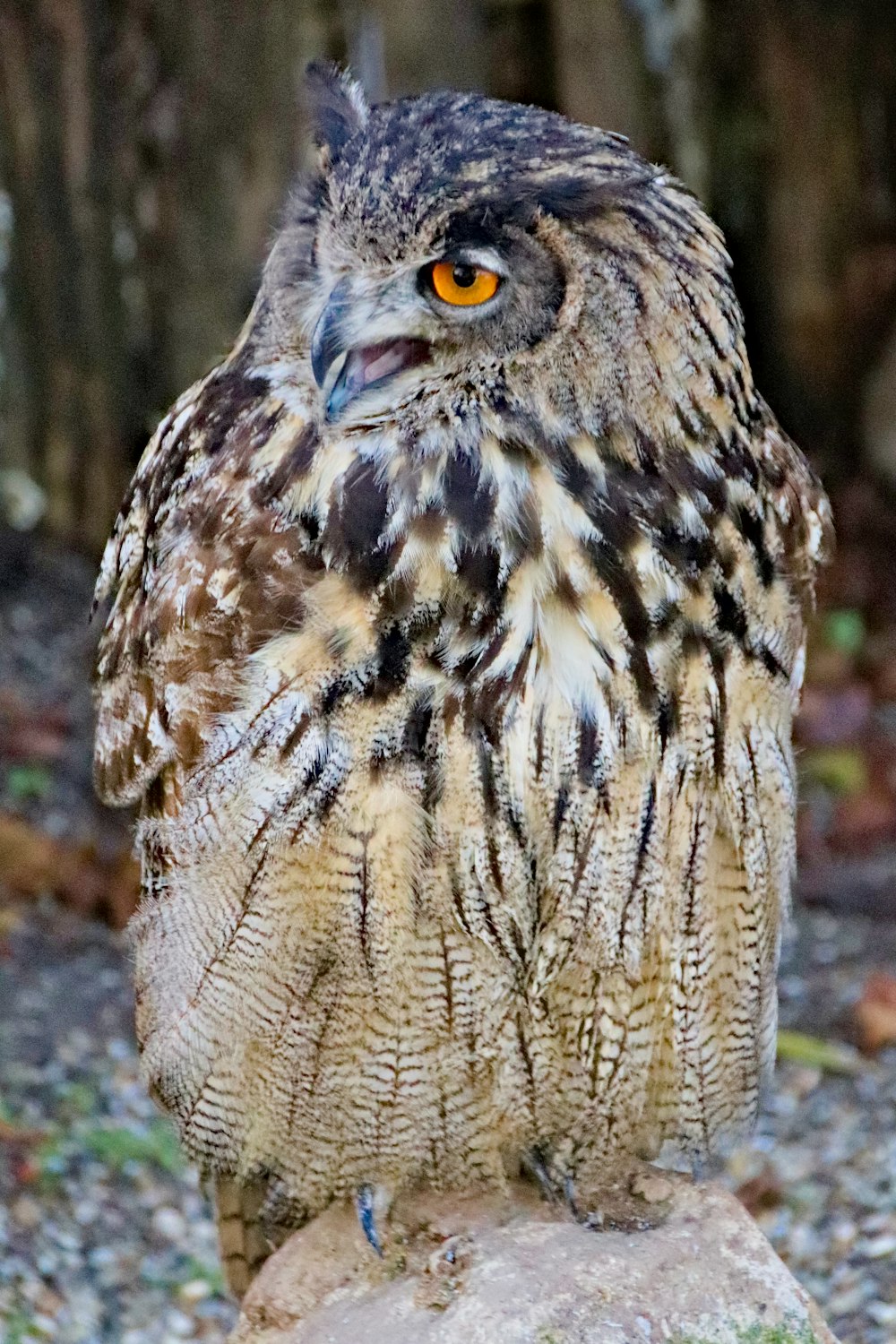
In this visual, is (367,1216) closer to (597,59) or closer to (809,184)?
(597,59)

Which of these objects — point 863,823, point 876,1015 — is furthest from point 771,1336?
point 863,823

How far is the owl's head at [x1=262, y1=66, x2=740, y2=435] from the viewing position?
6.33 ft

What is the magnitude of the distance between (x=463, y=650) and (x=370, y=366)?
355 millimetres

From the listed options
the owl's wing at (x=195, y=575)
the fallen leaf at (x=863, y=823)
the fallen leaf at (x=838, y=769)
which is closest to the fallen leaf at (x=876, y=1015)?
the fallen leaf at (x=863, y=823)

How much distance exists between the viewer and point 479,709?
2.10 metres

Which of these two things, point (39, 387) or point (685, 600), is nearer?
point (685, 600)

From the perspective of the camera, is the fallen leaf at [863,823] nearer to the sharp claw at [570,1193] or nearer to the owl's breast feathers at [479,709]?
the sharp claw at [570,1193]

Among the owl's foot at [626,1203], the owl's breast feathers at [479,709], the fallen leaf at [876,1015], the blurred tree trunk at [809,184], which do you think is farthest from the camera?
the blurred tree trunk at [809,184]

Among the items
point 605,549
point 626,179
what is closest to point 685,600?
point 605,549

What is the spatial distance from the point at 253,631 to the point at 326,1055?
0.60m

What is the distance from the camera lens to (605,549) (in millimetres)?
2080

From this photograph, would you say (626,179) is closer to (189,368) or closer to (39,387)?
(189,368)

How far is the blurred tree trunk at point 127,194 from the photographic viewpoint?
4.55 m

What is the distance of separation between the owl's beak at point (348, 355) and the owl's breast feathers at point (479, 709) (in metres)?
0.07
